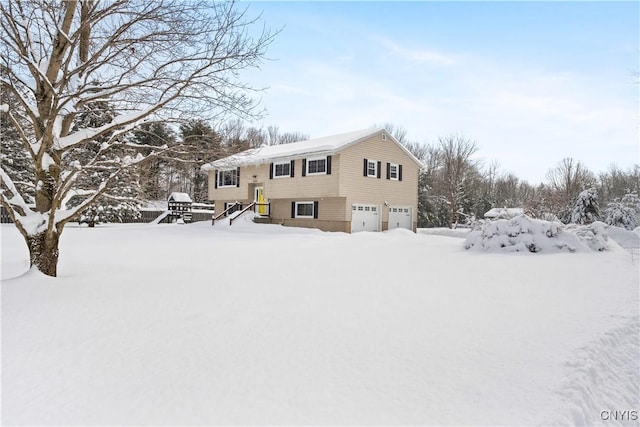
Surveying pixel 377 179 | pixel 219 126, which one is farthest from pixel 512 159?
pixel 219 126

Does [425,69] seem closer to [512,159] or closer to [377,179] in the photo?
[377,179]

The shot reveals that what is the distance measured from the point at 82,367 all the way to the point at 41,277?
12.3 feet

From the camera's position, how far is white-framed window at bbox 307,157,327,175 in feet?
70.3

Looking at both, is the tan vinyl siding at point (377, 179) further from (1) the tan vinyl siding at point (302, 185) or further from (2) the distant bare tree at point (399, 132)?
(2) the distant bare tree at point (399, 132)

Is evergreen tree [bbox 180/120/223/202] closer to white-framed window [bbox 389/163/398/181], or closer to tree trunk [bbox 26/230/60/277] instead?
tree trunk [bbox 26/230/60/277]

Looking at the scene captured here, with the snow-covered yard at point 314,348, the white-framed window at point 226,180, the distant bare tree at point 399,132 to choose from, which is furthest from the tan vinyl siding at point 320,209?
the distant bare tree at point 399,132

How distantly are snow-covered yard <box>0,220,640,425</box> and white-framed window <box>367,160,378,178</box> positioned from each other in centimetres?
1480

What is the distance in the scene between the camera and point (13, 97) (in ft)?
22.0

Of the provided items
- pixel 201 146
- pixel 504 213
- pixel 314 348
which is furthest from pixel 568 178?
pixel 314 348

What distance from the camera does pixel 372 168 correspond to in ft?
73.6

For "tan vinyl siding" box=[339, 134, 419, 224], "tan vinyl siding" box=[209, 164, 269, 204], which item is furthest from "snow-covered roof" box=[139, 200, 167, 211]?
"tan vinyl siding" box=[339, 134, 419, 224]

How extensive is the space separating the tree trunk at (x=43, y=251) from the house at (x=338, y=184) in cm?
1529

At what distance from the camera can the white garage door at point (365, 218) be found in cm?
2150

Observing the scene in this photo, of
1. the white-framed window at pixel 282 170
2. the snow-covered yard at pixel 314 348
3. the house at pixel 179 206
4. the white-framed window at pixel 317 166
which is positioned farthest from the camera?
the house at pixel 179 206
